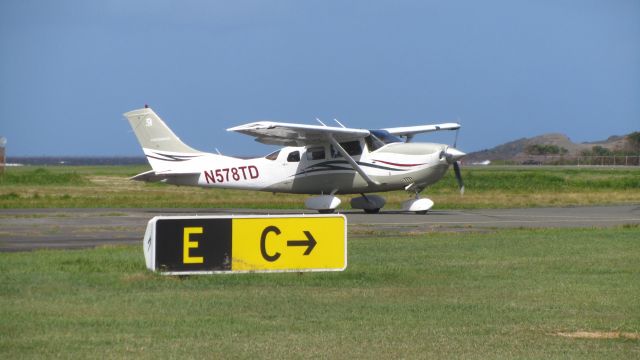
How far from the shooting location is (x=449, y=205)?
3753 cm

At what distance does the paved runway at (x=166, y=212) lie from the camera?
2119 centimetres

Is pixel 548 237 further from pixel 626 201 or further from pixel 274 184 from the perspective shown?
pixel 626 201

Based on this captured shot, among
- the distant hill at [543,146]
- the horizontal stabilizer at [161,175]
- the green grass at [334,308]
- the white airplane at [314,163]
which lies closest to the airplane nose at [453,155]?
the white airplane at [314,163]

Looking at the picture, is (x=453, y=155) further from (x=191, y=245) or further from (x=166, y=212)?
(x=191, y=245)

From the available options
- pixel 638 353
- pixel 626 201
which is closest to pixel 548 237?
pixel 638 353

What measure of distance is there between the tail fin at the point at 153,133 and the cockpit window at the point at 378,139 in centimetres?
570

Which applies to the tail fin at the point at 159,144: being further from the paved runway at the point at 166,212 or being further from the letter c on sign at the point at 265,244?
the letter c on sign at the point at 265,244

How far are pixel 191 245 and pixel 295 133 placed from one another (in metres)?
17.9

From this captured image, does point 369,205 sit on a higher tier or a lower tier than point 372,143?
lower

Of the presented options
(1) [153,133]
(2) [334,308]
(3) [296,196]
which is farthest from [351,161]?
(2) [334,308]

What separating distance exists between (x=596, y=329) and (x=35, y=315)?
5.41 meters

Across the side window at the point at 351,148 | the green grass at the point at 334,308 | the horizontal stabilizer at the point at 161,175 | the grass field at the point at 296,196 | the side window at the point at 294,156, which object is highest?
the side window at the point at 351,148

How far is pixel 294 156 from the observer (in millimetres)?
33156

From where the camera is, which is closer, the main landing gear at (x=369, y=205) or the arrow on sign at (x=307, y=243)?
the arrow on sign at (x=307, y=243)
